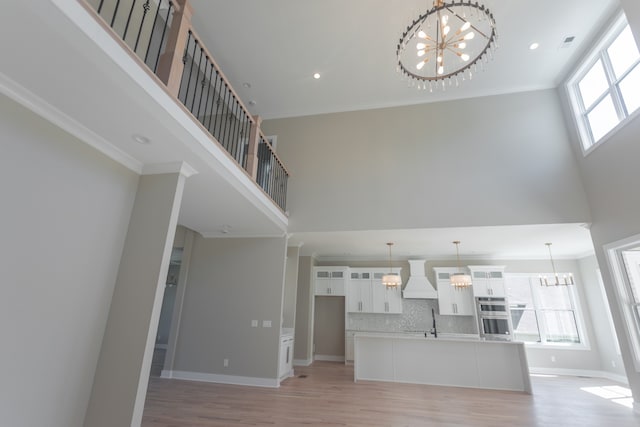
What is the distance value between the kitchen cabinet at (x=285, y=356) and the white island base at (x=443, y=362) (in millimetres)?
1338

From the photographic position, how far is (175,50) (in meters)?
2.79

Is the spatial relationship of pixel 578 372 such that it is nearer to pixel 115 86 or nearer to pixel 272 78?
pixel 272 78

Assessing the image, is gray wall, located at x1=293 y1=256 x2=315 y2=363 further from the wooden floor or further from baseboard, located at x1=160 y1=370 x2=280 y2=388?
baseboard, located at x1=160 y1=370 x2=280 y2=388

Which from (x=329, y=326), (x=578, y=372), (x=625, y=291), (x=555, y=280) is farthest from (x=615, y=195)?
(x=329, y=326)

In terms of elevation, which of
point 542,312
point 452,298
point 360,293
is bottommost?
point 542,312

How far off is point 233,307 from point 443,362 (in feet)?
13.8

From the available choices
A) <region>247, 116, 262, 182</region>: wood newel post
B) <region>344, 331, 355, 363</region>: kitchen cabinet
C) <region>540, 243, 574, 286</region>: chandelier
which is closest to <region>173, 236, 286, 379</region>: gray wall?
<region>247, 116, 262, 182</region>: wood newel post

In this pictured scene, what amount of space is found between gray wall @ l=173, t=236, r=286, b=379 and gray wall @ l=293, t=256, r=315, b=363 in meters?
2.10

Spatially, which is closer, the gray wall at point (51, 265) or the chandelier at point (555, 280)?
the gray wall at point (51, 265)

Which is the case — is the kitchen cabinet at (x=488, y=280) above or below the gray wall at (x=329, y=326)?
above

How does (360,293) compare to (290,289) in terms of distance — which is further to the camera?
(360,293)

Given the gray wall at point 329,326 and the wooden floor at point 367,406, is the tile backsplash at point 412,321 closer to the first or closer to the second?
the gray wall at point 329,326

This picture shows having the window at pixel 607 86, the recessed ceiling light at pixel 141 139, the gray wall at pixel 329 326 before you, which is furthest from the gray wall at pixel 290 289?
the window at pixel 607 86

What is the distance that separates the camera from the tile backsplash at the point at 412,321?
7980mm
